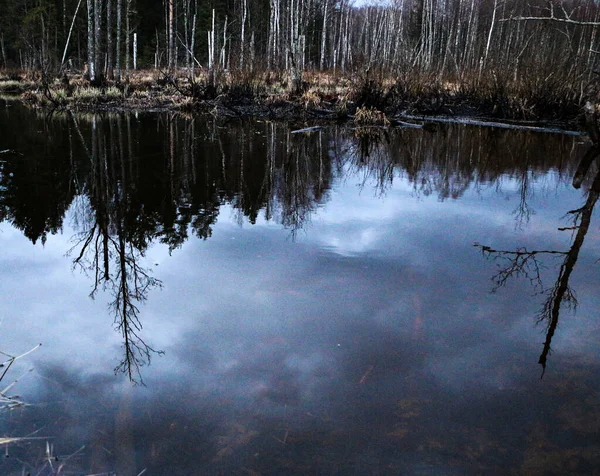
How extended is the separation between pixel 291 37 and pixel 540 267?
60.0ft

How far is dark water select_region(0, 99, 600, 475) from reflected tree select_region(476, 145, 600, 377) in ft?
0.07

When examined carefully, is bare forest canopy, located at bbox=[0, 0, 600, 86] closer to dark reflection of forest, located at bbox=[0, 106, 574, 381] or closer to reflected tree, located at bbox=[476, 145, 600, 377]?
dark reflection of forest, located at bbox=[0, 106, 574, 381]

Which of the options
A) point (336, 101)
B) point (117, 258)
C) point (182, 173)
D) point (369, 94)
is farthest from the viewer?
point (336, 101)

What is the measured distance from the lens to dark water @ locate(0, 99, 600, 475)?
245 centimetres

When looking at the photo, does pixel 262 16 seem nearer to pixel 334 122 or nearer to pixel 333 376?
pixel 334 122

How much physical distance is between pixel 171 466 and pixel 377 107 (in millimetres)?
14959

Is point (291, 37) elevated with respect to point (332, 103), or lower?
elevated

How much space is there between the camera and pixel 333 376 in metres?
3.00

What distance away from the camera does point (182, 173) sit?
26.0ft

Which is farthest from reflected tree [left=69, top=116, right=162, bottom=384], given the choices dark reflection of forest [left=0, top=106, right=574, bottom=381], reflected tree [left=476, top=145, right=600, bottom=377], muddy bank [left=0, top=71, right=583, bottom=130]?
muddy bank [left=0, top=71, right=583, bottom=130]

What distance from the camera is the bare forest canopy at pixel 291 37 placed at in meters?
17.3

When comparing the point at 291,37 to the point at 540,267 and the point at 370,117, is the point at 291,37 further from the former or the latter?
the point at 540,267

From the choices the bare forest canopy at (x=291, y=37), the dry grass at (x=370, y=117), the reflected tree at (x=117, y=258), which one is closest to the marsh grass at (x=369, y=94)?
the bare forest canopy at (x=291, y=37)

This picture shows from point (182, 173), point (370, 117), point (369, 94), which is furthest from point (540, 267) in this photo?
point (369, 94)
